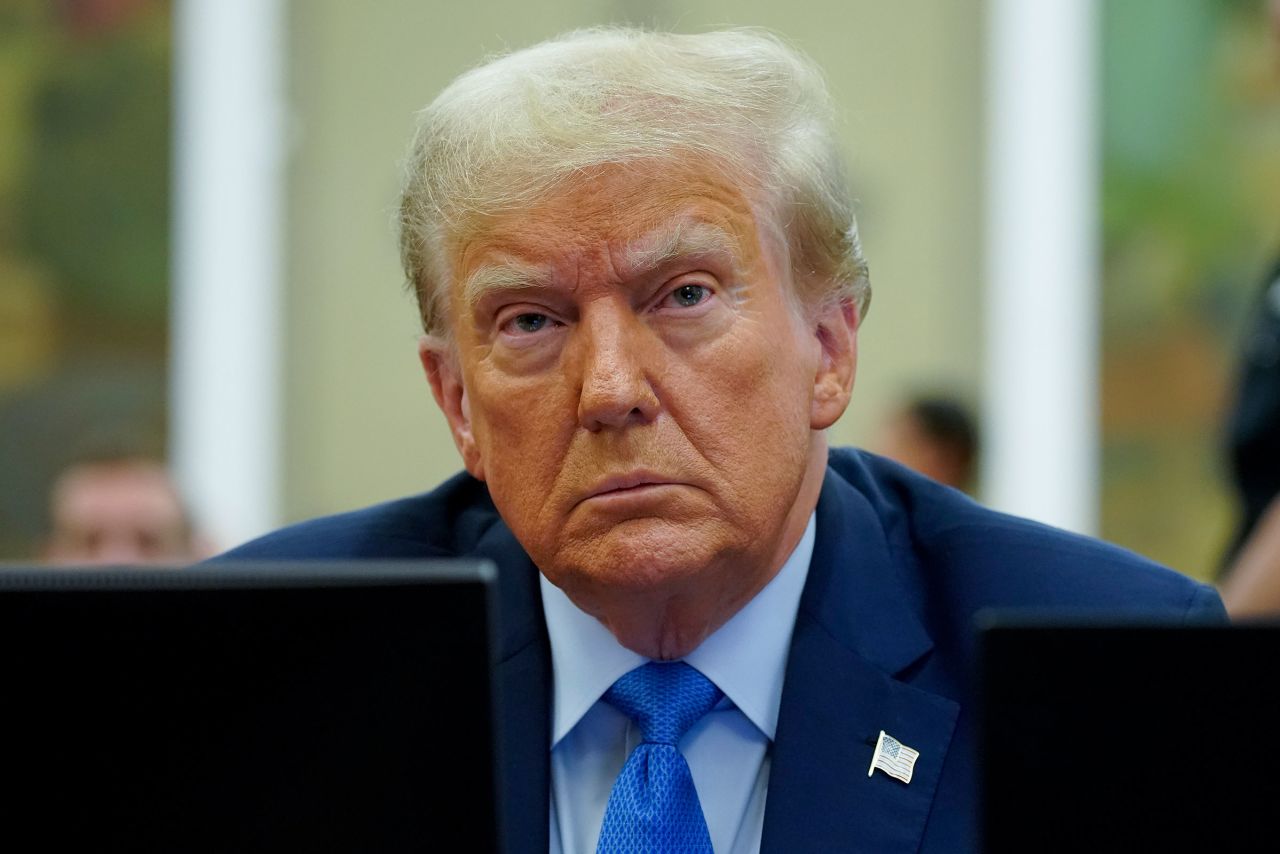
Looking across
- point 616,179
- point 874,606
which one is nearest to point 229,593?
point 616,179

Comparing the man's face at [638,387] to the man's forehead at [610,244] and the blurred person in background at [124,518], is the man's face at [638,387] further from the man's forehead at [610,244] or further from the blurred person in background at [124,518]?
the blurred person in background at [124,518]

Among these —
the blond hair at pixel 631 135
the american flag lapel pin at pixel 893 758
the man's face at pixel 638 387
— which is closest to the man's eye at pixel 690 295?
the man's face at pixel 638 387

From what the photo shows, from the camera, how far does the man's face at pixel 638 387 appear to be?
5.81ft

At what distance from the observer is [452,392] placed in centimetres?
206

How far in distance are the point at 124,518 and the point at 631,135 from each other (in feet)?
8.78

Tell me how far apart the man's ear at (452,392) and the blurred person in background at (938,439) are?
3209 mm

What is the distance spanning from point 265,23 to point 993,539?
14.5ft

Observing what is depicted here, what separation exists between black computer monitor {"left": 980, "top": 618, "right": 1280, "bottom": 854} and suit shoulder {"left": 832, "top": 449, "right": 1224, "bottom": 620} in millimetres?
791

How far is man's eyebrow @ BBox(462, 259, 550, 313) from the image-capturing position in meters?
1.79

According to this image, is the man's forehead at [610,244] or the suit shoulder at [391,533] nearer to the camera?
→ the man's forehead at [610,244]

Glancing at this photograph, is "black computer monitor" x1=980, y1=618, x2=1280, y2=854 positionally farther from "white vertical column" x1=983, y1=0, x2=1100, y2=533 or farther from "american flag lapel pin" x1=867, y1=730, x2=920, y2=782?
"white vertical column" x1=983, y1=0, x2=1100, y2=533

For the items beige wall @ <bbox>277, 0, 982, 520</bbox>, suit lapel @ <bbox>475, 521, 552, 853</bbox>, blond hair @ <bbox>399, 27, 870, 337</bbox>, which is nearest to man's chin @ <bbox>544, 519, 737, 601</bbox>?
suit lapel @ <bbox>475, 521, 552, 853</bbox>

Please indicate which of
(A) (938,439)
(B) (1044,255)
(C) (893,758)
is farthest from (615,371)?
(B) (1044,255)

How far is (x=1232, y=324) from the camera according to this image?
5.50 meters
